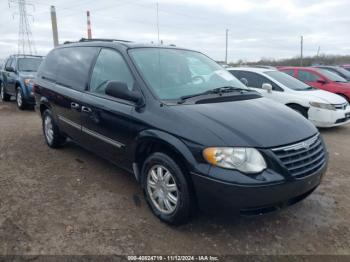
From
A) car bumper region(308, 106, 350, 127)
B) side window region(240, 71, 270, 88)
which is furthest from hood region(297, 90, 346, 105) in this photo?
side window region(240, 71, 270, 88)

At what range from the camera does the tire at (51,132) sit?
529 cm

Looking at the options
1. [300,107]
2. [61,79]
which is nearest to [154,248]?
[61,79]

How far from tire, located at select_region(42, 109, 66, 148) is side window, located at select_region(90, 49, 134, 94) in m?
1.61

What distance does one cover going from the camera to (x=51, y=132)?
5.44 m

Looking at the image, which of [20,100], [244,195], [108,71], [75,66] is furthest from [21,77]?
[244,195]

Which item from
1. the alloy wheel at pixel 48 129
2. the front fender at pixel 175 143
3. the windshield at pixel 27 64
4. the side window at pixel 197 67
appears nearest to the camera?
the front fender at pixel 175 143

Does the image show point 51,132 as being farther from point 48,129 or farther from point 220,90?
point 220,90

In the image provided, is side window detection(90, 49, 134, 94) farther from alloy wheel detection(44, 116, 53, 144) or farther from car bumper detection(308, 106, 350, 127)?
car bumper detection(308, 106, 350, 127)

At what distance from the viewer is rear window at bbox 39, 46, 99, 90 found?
14.0ft

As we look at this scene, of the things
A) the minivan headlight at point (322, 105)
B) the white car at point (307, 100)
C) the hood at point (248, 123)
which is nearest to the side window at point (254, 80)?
the white car at point (307, 100)

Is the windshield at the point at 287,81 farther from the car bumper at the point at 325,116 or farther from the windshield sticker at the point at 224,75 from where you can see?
the windshield sticker at the point at 224,75

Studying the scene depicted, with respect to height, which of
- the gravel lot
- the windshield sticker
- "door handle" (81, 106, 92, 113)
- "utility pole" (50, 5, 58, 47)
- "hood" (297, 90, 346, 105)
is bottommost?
the gravel lot

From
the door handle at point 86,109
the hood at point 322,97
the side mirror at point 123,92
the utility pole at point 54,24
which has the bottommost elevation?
the hood at point 322,97

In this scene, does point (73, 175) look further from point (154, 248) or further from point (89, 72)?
point (154, 248)
